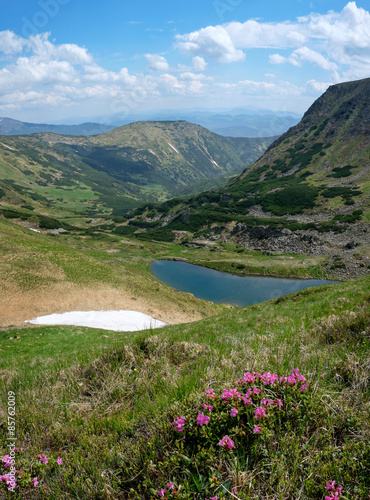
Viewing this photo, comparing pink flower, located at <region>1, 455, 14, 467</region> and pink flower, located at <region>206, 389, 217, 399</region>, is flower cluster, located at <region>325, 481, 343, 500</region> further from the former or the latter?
pink flower, located at <region>1, 455, 14, 467</region>

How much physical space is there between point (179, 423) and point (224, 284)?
81.4 metres

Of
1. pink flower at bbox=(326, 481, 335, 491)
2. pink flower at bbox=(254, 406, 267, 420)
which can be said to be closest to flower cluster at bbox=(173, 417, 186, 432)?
pink flower at bbox=(254, 406, 267, 420)

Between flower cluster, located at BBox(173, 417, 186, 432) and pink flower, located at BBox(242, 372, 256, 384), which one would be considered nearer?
flower cluster, located at BBox(173, 417, 186, 432)

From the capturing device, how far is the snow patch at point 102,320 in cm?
3222

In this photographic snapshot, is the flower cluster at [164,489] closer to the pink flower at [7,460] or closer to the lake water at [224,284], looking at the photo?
the pink flower at [7,460]

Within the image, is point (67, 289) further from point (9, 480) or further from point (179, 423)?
point (179, 423)

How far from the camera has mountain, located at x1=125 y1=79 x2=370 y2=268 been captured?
11462 centimetres

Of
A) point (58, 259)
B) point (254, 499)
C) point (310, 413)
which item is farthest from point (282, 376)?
point (58, 259)

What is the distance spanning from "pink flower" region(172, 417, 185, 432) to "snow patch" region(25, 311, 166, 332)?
28.6 meters

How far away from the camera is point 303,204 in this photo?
137000 mm

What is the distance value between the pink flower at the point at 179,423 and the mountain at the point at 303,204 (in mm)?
Answer: 111569

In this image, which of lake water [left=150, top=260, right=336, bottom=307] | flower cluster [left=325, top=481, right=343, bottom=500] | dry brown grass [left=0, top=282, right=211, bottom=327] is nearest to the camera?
flower cluster [left=325, top=481, right=343, bottom=500]

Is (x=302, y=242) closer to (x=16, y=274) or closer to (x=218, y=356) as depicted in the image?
(x=16, y=274)

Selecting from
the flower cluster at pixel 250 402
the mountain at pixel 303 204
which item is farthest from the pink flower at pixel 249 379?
the mountain at pixel 303 204
